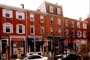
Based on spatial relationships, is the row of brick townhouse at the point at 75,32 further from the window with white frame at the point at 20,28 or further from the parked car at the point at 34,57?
the window with white frame at the point at 20,28

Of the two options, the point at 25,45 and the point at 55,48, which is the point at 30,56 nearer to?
the point at 25,45

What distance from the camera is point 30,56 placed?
3.46m

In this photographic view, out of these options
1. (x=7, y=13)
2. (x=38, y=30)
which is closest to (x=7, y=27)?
(x=7, y=13)

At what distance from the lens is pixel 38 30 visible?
12.3 ft

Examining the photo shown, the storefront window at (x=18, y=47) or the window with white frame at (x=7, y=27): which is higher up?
the window with white frame at (x=7, y=27)

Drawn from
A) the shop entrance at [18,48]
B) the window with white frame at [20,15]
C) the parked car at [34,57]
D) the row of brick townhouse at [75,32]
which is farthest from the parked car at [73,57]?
the window with white frame at [20,15]

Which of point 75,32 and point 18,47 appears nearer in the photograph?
point 18,47

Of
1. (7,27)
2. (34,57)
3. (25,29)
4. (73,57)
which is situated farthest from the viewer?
(73,57)

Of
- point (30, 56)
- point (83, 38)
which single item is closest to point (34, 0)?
point (30, 56)

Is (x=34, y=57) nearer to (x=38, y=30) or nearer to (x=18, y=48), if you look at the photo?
(x=18, y=48)

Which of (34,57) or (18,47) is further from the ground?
(18,47)

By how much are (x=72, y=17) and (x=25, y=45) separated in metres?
1.14

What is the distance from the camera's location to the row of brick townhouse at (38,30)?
3.29 meters

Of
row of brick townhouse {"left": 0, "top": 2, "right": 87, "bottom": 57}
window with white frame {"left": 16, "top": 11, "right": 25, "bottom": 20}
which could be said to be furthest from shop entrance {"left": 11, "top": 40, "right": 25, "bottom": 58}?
window with white frame {"left": 16, "top": 11, "right": 25, "bottom": 20}
